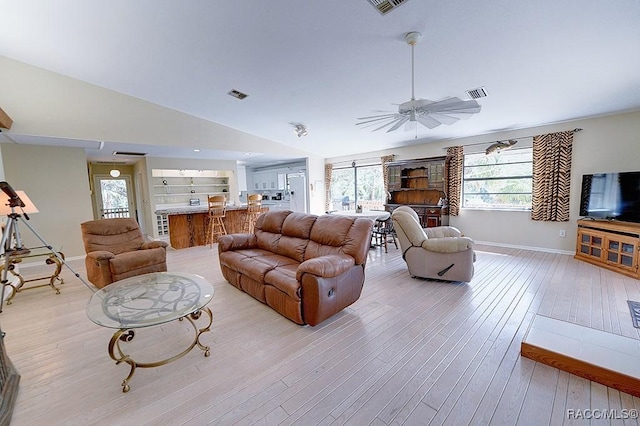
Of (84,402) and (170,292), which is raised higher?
(170,292)

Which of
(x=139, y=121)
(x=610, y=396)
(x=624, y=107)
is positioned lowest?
(x=610, y=396)

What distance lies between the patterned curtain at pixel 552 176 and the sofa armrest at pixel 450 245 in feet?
9.17

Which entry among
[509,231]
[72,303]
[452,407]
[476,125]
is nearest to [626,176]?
[509,231]

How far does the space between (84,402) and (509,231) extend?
675 cm

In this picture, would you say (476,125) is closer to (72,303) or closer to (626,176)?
(626,176)

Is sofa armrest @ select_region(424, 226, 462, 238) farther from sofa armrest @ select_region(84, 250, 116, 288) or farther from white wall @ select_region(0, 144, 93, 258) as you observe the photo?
white wall @ select_region(0, 144, 93, 258)

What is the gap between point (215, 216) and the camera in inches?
243

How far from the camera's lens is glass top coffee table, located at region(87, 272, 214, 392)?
1800 mm

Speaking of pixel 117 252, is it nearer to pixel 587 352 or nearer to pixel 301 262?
pixel 301 262

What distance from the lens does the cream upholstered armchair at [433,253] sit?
11.1 feet

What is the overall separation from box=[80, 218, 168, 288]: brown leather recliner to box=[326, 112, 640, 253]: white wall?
6.12 metres

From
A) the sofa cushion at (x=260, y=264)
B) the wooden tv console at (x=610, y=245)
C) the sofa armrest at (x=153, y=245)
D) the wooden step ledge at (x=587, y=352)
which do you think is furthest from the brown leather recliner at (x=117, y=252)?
the wooden tv console at (x=610, y=245)

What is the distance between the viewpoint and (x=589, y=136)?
4414 mm

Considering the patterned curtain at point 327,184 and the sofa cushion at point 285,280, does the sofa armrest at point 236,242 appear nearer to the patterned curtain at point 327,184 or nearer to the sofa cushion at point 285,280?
the sofa cushion at point 285,280
